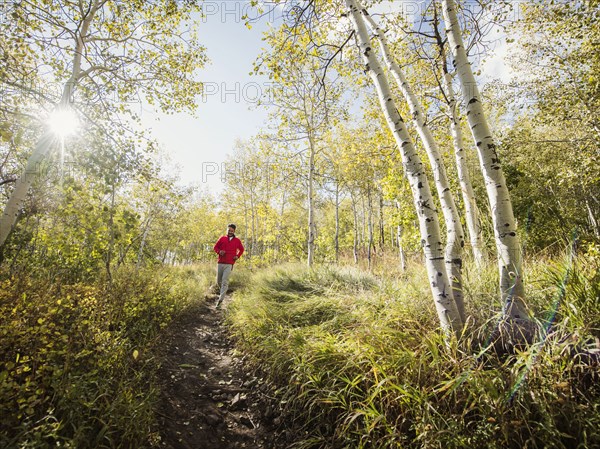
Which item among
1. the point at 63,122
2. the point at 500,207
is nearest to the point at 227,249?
the point at 63,122

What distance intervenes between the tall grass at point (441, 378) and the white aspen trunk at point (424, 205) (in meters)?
0.26

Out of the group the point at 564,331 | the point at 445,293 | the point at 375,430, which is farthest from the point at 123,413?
the point at 564,331

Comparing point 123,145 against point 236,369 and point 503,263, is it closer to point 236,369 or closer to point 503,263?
point 236,369

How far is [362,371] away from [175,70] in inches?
295

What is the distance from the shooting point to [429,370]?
2037 millimetres

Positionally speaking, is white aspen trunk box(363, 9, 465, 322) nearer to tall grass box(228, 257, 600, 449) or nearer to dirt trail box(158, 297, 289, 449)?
tall grass box(228, 257, 600, 449)

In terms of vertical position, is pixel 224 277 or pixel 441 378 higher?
pixel 224 277

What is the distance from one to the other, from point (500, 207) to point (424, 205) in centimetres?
66

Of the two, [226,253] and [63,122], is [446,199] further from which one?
[63,122]

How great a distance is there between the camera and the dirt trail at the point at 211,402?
223 cm

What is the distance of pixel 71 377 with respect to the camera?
2.07m

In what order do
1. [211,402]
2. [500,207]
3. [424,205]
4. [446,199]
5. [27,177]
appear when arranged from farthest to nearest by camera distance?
[27,177]
[446,199]
[211,402]
[424,205]
[500,207]

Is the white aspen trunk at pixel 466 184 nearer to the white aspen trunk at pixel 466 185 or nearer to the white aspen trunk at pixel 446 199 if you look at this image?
the white aspen trunk at pixel 466 185

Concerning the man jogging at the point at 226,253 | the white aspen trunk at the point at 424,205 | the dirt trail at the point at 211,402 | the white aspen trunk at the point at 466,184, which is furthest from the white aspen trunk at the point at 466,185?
the man jogging at the point at 226,253
